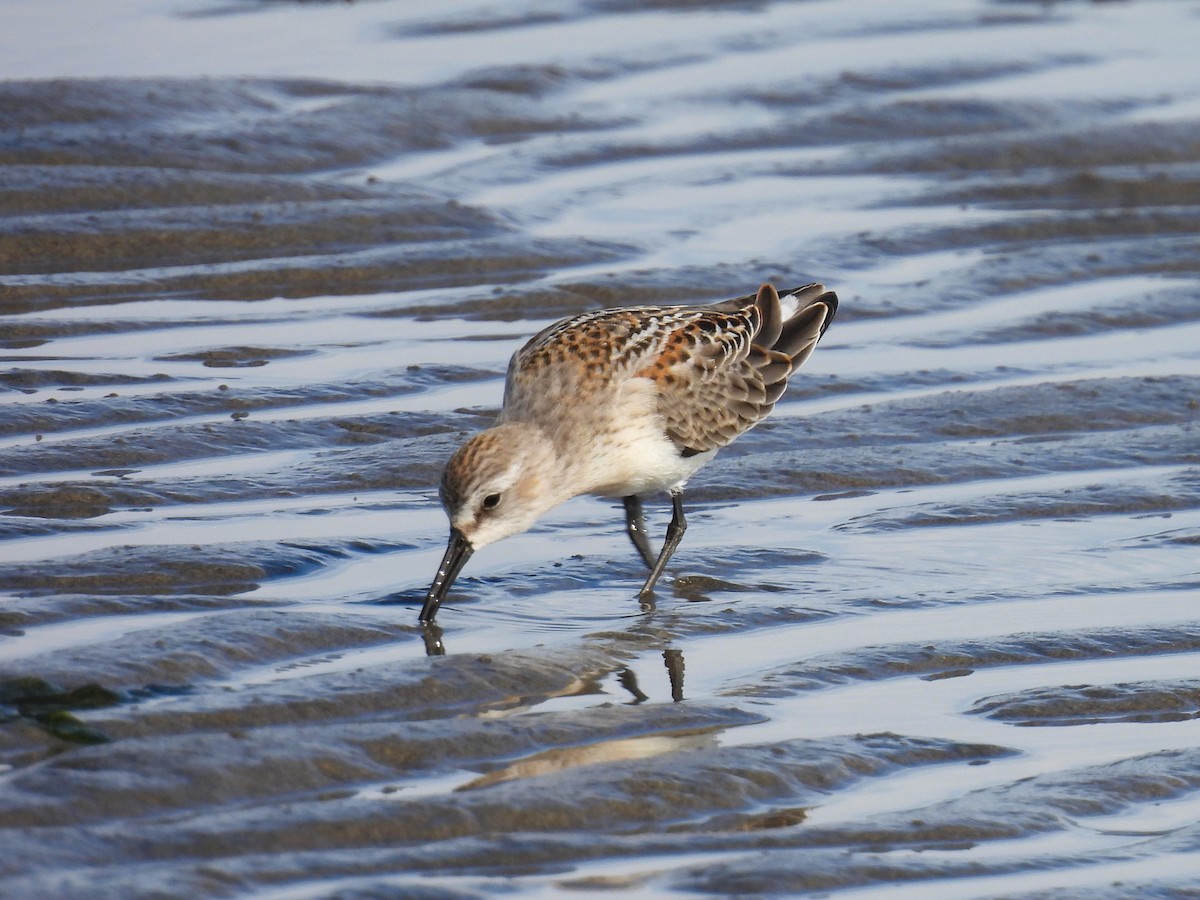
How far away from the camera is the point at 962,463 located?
8.93 m

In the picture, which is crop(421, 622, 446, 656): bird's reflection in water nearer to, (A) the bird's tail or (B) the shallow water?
(B) the shallow water

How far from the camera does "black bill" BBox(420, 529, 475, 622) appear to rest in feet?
22.4

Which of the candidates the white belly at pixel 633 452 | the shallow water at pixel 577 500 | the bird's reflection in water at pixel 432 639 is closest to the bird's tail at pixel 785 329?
the shallow water at pixel 577 500

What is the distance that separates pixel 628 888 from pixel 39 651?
228 centimetres

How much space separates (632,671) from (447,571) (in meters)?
0.74

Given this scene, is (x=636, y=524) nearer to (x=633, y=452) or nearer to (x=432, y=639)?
(x=633, y=452)

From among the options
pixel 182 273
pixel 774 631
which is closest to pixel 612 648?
pixel 774 631

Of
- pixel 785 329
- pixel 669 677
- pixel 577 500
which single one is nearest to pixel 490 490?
pixel 669 677

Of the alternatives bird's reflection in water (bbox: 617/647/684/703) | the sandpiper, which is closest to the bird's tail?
the sandpiper

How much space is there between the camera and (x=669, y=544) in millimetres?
7664

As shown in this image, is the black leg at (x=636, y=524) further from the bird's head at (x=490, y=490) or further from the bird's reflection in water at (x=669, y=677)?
the bird's reflection in water at (x=669, y=677)

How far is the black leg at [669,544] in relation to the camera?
24.3 feet

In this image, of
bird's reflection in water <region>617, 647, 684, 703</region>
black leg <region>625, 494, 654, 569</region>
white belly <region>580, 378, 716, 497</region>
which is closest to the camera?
bird's reflection in water <region>617, 647, 684, 703</region>

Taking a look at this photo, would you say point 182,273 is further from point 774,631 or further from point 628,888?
point 628,888
